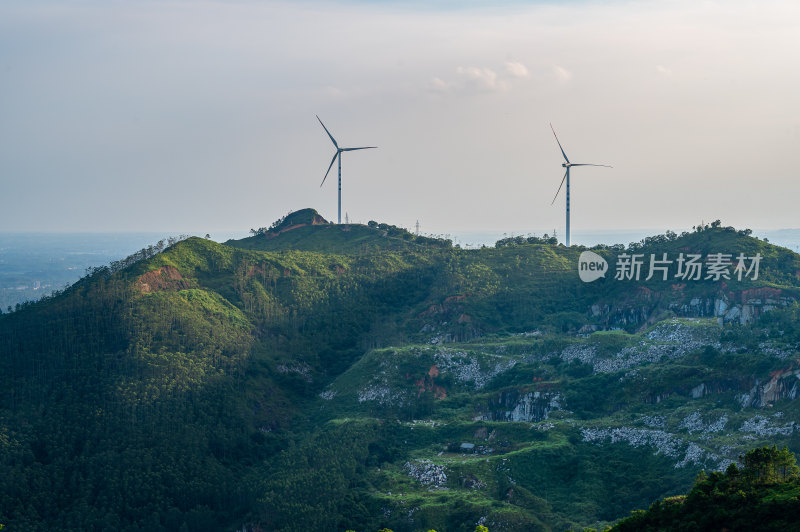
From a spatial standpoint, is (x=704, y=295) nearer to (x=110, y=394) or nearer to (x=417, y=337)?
(x=417, y=337)

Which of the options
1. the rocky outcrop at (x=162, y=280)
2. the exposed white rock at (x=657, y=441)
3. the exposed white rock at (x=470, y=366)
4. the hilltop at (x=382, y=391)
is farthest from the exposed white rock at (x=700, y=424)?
the rocky outcrop at (x=162, y=280)

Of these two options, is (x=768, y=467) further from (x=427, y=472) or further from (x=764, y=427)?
(x=427, y=472)

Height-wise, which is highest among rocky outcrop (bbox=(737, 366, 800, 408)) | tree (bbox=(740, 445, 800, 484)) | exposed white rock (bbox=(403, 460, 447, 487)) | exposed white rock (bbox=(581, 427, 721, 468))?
A: rocky outcrop (bbox=(737, 366, 800, 408))

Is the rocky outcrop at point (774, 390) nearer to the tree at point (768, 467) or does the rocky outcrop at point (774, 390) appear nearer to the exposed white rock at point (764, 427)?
the exposed white rock at point (764, 427)

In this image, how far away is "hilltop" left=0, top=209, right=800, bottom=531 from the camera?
9856 centimetres

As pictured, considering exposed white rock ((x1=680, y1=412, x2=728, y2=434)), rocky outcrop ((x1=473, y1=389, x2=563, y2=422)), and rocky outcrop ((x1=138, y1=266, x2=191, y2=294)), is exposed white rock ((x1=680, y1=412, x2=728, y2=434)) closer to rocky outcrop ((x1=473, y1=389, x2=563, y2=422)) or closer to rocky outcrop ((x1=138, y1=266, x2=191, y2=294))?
rocky outcrop ((x1=473, y1=389, x2=563, y2=422))

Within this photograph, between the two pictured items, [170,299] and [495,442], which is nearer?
[495,442]

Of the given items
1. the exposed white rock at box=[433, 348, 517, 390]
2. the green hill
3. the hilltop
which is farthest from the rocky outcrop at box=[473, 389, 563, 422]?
the green hill

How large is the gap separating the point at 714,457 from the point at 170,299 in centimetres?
9231

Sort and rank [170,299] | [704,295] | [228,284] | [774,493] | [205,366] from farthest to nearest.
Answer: [228,284]
[704,295]
[170,299]
[205,366]
[774,493]

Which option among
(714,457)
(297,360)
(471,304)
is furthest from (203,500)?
(471,304)

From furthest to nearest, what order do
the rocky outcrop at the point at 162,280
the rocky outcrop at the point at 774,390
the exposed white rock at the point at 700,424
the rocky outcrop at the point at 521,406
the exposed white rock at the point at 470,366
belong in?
the rocky outcrop at the point at 162,280
the exposed white rock at the point at 470,366
the rocky outcrop at the point at 521,406
the rocky outcrop at the point at 774,390
the exposed white rock at the point at 700,424

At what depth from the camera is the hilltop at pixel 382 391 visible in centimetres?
9856

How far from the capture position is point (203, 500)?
343 ft
